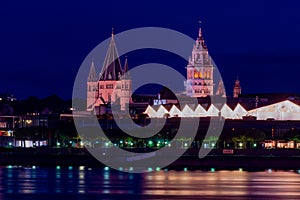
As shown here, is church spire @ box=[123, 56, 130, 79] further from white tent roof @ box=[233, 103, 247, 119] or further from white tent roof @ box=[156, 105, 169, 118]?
white tent roof @ box=[233, 103, 247, 119]

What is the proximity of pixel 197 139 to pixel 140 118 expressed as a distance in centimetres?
2249

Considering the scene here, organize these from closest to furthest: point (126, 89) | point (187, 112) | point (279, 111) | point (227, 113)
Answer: point (279, 111) < point (227, 113) < point (187, 112) < point (126, 89)

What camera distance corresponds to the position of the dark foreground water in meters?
47.0

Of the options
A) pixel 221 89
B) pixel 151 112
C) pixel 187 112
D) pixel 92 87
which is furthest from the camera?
pixel 221 89

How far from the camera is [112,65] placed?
434 ft

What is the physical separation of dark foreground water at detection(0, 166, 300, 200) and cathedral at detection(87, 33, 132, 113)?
65.4 m

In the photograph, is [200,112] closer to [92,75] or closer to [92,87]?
[92,75]

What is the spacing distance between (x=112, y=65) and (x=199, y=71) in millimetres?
13266

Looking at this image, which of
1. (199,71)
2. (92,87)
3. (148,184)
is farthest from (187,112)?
(148,184)

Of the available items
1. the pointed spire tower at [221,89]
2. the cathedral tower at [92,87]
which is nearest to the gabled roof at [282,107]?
the pointed spire tower at [221,89]

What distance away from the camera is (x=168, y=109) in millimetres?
114875

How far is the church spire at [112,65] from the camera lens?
127812 millimetres

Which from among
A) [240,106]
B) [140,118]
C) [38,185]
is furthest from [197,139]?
[38,185]

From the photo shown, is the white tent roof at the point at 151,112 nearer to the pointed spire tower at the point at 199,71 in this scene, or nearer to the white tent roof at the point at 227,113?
the white tent roof at the point at 227,113
